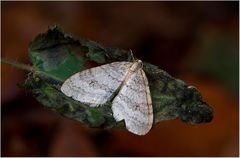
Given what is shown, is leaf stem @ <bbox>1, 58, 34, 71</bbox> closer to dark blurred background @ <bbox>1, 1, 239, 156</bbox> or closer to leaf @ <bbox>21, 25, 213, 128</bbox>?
leaf @ <bbox>21, 25, 213, 128</bbox>

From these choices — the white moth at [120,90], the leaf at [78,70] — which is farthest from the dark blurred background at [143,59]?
the leaf at [78,70]

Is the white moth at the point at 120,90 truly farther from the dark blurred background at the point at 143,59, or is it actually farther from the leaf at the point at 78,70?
the dark blurred background at the point at 143,59

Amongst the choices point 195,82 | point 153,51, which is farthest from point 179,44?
point 195,82

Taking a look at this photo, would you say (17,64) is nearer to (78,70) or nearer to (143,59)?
(78,70)

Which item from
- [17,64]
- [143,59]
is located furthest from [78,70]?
[143,59]

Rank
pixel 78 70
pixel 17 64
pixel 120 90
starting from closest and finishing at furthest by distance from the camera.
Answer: pixel 17 64 → pixel 78 70 → pixel 120 90

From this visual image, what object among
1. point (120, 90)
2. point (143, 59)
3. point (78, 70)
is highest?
point (78, 70)
